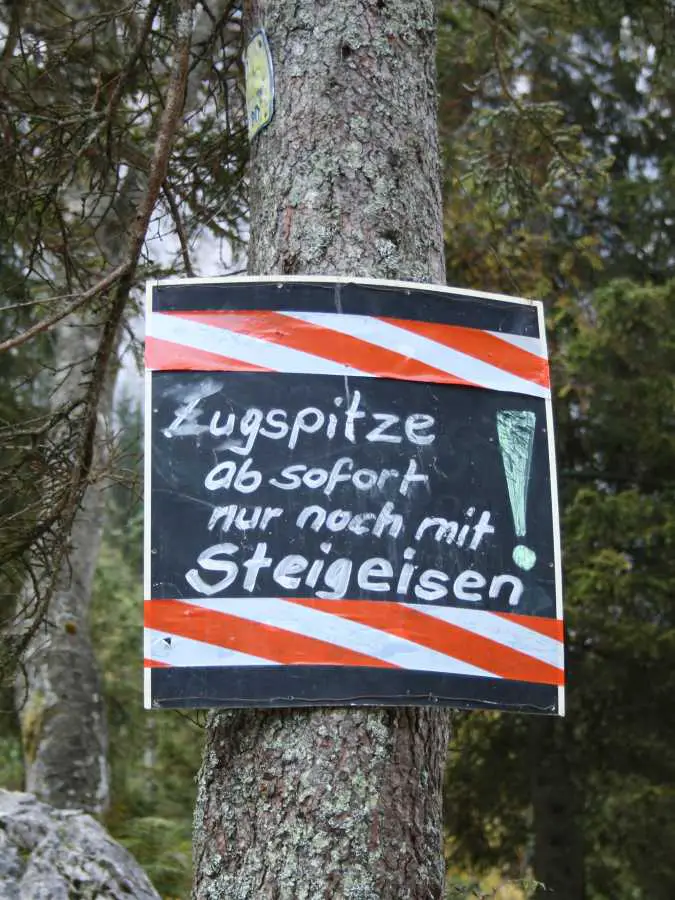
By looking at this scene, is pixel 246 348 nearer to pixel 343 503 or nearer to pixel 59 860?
pixel 343 503

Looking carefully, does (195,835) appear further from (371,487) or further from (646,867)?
(646,867)

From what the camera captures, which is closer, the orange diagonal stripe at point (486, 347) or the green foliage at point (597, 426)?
the orange diagonal stripe at point (486, 347)

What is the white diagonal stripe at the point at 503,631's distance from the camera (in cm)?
237

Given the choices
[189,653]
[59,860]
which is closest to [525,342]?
[189,653]

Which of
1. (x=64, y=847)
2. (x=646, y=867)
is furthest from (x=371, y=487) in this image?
(x=646, y=867)

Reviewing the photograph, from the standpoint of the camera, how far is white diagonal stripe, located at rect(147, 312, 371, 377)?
2.45 m

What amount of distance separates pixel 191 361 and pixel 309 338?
10.8 inches

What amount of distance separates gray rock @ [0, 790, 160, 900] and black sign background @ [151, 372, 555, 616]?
2.30 m

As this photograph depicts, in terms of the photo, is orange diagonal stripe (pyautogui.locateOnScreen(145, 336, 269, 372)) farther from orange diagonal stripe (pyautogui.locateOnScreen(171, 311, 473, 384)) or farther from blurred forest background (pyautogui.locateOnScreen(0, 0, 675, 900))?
blurred forest background (pyautogui.locateOnScreen(0, 0, 675, 900))

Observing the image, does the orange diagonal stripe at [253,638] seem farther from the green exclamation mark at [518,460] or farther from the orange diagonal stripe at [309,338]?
the orange diagonal stripe at [309,338]

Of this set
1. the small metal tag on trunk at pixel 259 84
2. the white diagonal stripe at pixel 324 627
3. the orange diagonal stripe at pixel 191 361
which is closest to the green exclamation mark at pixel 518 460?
the white diagonal stripe at pixel 324 627

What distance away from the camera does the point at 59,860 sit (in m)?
4.21

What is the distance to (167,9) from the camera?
3.94 m

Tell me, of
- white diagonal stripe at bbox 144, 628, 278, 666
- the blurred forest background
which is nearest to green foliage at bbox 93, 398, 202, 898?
the blurred forest background
